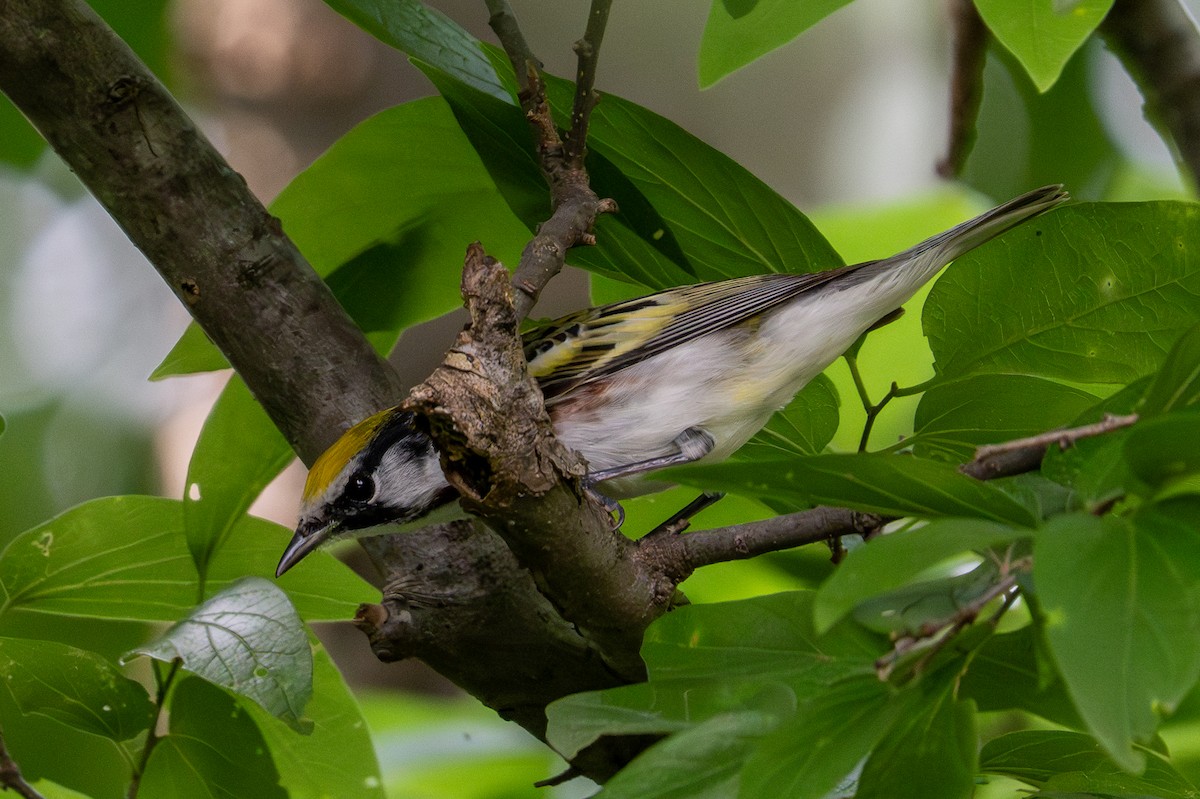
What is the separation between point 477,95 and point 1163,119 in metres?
1.24

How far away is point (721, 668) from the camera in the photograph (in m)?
1.04

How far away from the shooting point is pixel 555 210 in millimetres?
1519

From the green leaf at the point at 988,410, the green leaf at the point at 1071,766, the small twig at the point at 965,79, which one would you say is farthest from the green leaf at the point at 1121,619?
the small twig at the point at 965,79

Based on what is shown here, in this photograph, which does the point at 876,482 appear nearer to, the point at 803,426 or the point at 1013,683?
the point at 1013,683

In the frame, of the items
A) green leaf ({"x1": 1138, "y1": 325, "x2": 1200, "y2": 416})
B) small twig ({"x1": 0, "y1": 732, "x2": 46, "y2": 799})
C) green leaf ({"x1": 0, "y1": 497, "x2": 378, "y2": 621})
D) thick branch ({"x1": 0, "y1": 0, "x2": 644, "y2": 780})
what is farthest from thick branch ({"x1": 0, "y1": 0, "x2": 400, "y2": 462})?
green leaf ({"x1": 1138, "y1": 325, "x2": 1200, "y2": 416})

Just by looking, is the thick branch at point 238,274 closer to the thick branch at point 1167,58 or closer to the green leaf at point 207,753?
the green leaf at point 207,753

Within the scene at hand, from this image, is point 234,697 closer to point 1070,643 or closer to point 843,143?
point 1070,643

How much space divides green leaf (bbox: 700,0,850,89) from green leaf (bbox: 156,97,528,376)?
19.2 inches

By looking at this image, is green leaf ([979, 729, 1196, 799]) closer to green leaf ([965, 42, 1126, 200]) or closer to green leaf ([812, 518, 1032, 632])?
green leaf ([812, 518, 1032, 632])

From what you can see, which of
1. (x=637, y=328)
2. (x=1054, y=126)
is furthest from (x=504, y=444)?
(x=1054, y=126)

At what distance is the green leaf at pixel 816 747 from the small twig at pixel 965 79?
5.55 ft

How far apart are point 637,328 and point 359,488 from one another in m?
0.64

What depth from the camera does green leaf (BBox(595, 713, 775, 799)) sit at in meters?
0.89

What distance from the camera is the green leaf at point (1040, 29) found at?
4.00 ft
